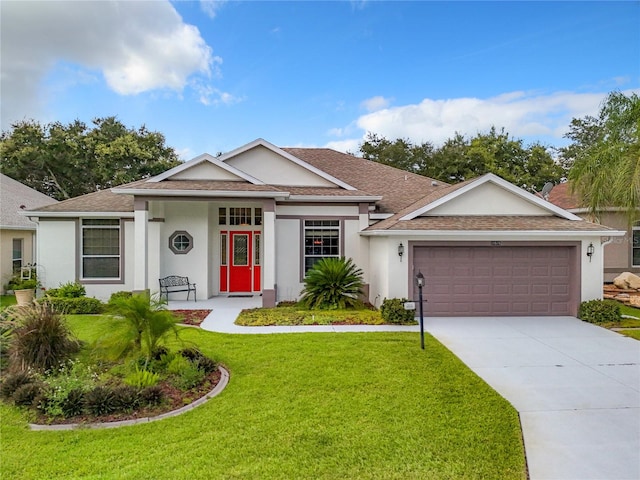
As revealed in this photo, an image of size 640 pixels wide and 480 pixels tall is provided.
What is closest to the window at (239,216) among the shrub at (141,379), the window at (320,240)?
the window at (320,240)

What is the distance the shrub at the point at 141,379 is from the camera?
503cm

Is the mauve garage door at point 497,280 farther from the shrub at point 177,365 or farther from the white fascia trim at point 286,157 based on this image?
the shrub at point 177,365

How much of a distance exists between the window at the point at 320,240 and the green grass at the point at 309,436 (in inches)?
267

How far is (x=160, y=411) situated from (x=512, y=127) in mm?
33128

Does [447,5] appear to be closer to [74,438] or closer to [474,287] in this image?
[474,287]

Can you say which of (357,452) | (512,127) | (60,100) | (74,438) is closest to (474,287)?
(357,452)

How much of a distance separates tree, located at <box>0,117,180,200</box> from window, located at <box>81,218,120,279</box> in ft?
47.3

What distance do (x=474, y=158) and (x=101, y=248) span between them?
83.3 ft

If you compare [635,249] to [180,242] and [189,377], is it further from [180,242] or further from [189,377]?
[189,377]

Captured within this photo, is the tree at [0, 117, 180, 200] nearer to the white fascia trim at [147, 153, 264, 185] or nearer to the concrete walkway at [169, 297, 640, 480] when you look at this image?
the white fascia trim at [147, 153, 264, 185]

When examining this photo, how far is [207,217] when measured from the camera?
42.0 ft

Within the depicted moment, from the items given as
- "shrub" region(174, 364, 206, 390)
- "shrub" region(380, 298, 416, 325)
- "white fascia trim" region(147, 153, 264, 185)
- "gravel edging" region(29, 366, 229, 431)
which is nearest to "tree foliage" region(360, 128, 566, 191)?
"white fascia trim" region(147, 153, 264, 185)

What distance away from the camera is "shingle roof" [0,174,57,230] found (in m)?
14.4

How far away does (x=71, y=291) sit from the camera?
37.6 ft
